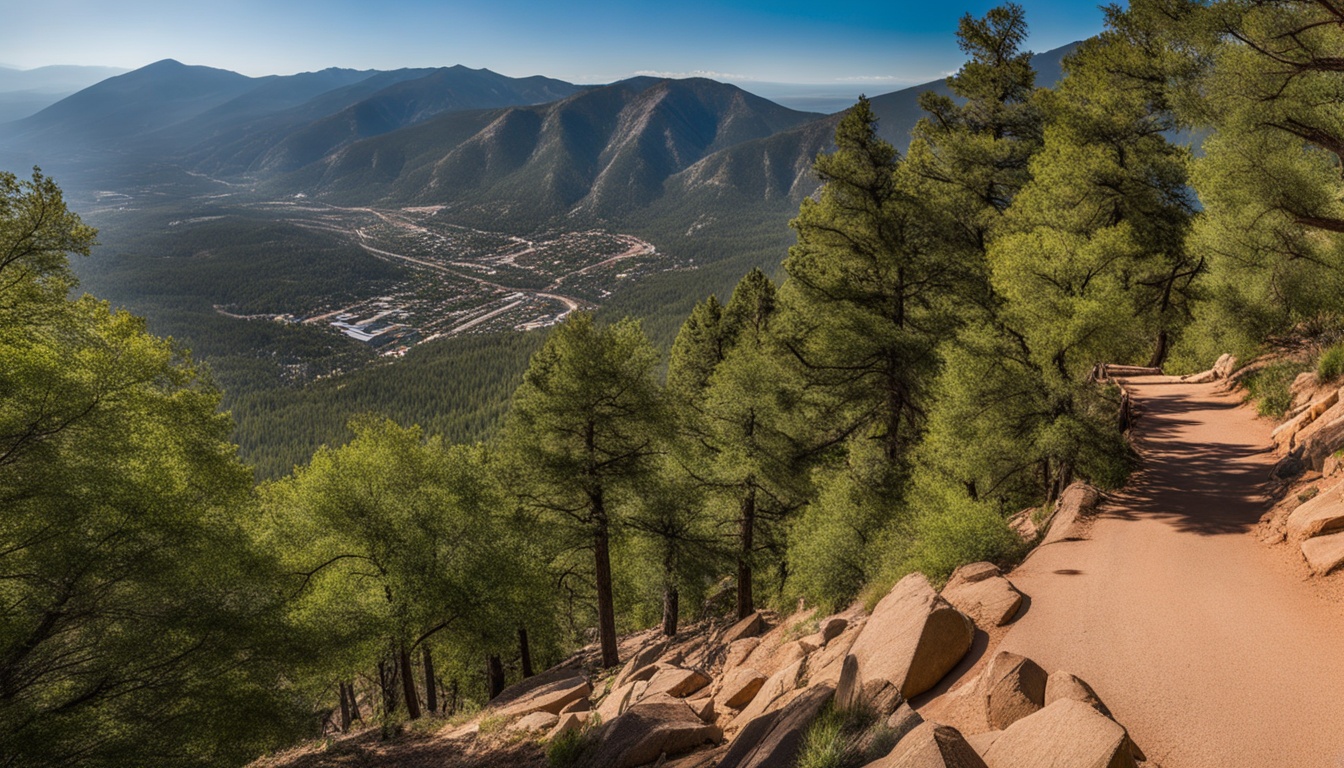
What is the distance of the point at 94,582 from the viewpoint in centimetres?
1211

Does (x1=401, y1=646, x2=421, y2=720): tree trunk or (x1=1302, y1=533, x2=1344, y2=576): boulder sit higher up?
(x1=1302, y1=533, x2=1344, y2=576): boulder

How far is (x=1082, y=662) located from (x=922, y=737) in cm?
373

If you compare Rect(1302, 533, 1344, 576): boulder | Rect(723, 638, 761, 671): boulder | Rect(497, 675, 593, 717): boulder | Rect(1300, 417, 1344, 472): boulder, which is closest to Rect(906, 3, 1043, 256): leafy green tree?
Rect(1300, 417, 1344, 472): boulder

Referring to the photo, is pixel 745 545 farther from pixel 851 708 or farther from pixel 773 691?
pixel 851 708

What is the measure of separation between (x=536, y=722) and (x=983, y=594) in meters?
10.5

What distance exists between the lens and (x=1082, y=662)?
27.2 feet

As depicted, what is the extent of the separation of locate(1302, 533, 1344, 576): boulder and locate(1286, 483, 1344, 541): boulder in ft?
0.94

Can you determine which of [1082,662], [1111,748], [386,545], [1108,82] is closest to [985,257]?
[1108,82]

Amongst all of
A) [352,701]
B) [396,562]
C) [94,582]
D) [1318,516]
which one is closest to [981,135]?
[1318,516]

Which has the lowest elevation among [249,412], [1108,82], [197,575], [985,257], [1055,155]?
[249,412]

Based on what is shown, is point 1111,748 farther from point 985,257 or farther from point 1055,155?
point 1055,155

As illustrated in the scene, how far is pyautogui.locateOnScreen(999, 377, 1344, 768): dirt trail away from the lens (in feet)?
22.0

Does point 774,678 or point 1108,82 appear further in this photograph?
point 1108,82

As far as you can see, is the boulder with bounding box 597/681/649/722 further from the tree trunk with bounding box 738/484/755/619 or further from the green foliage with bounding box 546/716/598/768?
the tree trunk with bounding box 738/484/755/619
